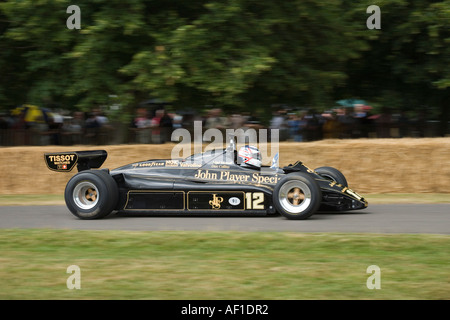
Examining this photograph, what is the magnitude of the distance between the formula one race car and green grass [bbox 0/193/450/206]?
206cm

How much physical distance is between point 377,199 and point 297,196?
2963 mm

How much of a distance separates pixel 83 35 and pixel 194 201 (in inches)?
254

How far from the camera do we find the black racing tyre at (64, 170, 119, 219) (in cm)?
867

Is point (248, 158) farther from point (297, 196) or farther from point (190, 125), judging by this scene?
point (190, 125)

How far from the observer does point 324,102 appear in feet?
49.5

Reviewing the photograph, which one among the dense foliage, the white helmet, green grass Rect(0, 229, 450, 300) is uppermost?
the dense foliage

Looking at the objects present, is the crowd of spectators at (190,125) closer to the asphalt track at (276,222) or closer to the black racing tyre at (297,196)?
the asphalt track at (276,222)

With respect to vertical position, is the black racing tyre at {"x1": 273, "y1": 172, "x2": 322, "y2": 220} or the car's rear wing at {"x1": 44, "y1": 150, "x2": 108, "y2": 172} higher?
the car's rear wing at {"x1": 44, "y1": 150, "x2": 108, "y2": 172}

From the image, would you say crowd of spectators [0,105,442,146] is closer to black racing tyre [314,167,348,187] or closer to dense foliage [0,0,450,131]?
dense foliage [0,0,450,131]

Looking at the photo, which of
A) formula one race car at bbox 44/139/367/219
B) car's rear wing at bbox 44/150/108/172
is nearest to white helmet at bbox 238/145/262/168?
formula one race car at bbox 44/139/367/219

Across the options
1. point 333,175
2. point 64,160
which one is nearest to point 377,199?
point 333,175

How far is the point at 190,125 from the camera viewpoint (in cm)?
1511

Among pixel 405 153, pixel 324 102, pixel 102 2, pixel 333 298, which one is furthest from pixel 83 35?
pixel 333 298

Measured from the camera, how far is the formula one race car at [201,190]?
28.2 ft
